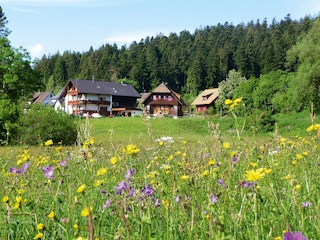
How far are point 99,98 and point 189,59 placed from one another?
44950 mm

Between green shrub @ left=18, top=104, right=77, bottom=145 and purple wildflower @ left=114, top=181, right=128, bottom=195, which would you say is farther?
green shrub @ left=18, top=104, right=77, bottom=145

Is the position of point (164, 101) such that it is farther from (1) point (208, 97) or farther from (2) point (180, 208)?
(2) point (180, 208)

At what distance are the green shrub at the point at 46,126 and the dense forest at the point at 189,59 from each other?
194 ft

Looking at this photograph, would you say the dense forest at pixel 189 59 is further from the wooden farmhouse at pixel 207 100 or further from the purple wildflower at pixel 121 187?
the purple wildflower at pixel 121 187

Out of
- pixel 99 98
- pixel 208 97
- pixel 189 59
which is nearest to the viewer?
pixel 99 98

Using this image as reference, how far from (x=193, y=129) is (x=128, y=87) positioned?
1349 inches

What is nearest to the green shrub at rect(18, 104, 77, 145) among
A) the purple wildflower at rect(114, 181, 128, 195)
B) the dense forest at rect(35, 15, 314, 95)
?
the purple wildflower at rect(114, 181, 128, 195)

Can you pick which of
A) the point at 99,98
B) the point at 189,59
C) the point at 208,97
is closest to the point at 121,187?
the point at 99,98

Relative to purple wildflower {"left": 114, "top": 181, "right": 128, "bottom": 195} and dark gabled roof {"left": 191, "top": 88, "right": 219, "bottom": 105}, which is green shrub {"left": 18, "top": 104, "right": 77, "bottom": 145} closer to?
purple wildflower {"left": 114, "top": 181, "right": 128, "bottom": 195}

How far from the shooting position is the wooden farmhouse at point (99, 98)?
5947 centimetres

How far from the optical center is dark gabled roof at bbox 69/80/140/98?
2341 inches

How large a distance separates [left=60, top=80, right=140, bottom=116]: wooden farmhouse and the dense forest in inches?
941

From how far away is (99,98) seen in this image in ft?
200

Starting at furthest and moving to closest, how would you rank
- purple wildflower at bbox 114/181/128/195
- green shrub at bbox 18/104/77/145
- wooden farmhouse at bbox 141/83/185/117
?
1. wooden farmhouse at bbox 141/83/185/117
2. green shrub at bbox 18/104/77/145
3. purple wildflower at bbox 114/181/128/195
